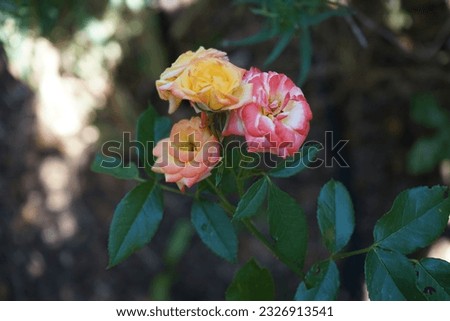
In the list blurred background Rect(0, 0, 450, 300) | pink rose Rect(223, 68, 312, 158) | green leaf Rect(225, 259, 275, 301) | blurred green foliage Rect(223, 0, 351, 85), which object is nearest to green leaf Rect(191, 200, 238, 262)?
green leaf Rect(225, 259, 275, 301)

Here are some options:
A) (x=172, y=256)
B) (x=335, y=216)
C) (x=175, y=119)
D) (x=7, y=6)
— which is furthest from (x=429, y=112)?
(x=7, y=6)

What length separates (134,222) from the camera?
2.54ft

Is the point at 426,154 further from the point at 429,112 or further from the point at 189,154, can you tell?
the point at 189,154

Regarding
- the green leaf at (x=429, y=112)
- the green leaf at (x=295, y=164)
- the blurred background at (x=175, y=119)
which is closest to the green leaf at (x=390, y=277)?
the green leaf at (x=295, y=164)

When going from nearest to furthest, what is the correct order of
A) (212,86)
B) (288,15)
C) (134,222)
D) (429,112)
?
(212,86), (134,222), (288,15), (429,112)

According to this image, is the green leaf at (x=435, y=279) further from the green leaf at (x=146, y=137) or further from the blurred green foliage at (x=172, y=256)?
the blurred green foliage at (x=172, y=256)

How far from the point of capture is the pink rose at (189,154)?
2.33 ft

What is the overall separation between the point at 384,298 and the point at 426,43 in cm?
117

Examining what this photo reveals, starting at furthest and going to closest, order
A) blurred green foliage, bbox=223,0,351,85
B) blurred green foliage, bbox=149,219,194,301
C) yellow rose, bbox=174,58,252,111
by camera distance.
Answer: blurred green foliage, bbox=149,219,194,301
blurred green foliage, bbox=223,0,351,85
yellow rose, bbox=174,58,252,111

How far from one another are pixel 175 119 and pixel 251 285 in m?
1.23

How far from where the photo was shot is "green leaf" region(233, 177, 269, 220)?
0.69m

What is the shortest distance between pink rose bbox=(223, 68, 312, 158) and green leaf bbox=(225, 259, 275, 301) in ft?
0.60

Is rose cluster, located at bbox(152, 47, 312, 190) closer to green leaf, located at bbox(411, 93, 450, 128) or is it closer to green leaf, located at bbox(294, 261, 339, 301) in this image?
green leaf, located at bbox(294, 261, 339, 301)

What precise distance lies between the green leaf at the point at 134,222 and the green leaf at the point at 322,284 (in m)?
0.20
